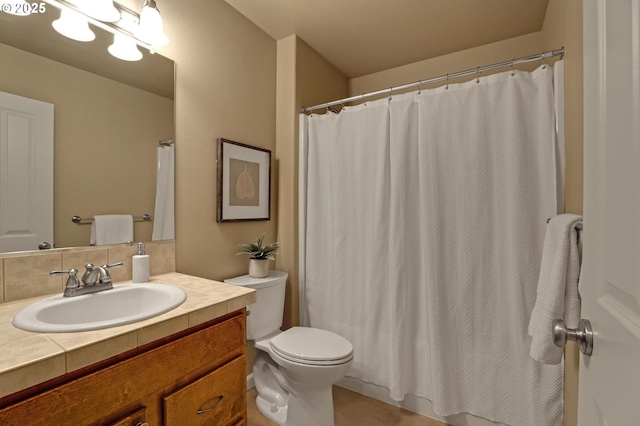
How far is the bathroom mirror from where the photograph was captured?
112 cm

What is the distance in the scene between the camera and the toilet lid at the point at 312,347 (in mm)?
1486

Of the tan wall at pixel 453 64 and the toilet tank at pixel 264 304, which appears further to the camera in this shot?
the tan wall at pixel 453 64

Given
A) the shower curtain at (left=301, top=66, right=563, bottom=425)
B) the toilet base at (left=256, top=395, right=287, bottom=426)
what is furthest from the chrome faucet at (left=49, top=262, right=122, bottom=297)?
the shower curtain at (left=301, top=66, right=563, bottom=425)

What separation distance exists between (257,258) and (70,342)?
4.01 ft

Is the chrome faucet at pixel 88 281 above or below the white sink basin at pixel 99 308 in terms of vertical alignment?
above

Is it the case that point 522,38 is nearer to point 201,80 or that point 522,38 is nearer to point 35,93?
point 201,80

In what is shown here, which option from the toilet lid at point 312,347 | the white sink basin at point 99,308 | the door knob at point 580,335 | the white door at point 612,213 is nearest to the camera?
the white door at point 612,213

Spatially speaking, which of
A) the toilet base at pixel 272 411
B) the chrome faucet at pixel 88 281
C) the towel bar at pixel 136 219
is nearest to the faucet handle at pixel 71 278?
the chrome faucet at pixel 88 281

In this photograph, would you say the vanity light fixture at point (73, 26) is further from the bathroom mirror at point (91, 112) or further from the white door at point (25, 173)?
the white door at point (25, 173)

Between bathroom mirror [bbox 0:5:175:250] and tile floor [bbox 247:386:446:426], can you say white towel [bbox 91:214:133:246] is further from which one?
tile floor [bbox 247:386:446:426]

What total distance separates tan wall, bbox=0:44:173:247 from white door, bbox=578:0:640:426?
5.31 feet

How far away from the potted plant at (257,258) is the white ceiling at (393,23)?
4.80ft

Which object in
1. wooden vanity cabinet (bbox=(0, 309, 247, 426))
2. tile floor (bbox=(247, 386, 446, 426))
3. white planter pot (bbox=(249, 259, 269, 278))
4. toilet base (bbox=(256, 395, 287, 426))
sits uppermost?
white planter pot (bbox=(249, 259, 269, 278))

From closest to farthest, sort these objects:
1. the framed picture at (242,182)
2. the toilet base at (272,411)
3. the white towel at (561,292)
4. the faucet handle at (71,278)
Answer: the white towel at (561,292), the faucet handle at (71,278), the toilet base at (272,411), the framed picture at (242,182)
